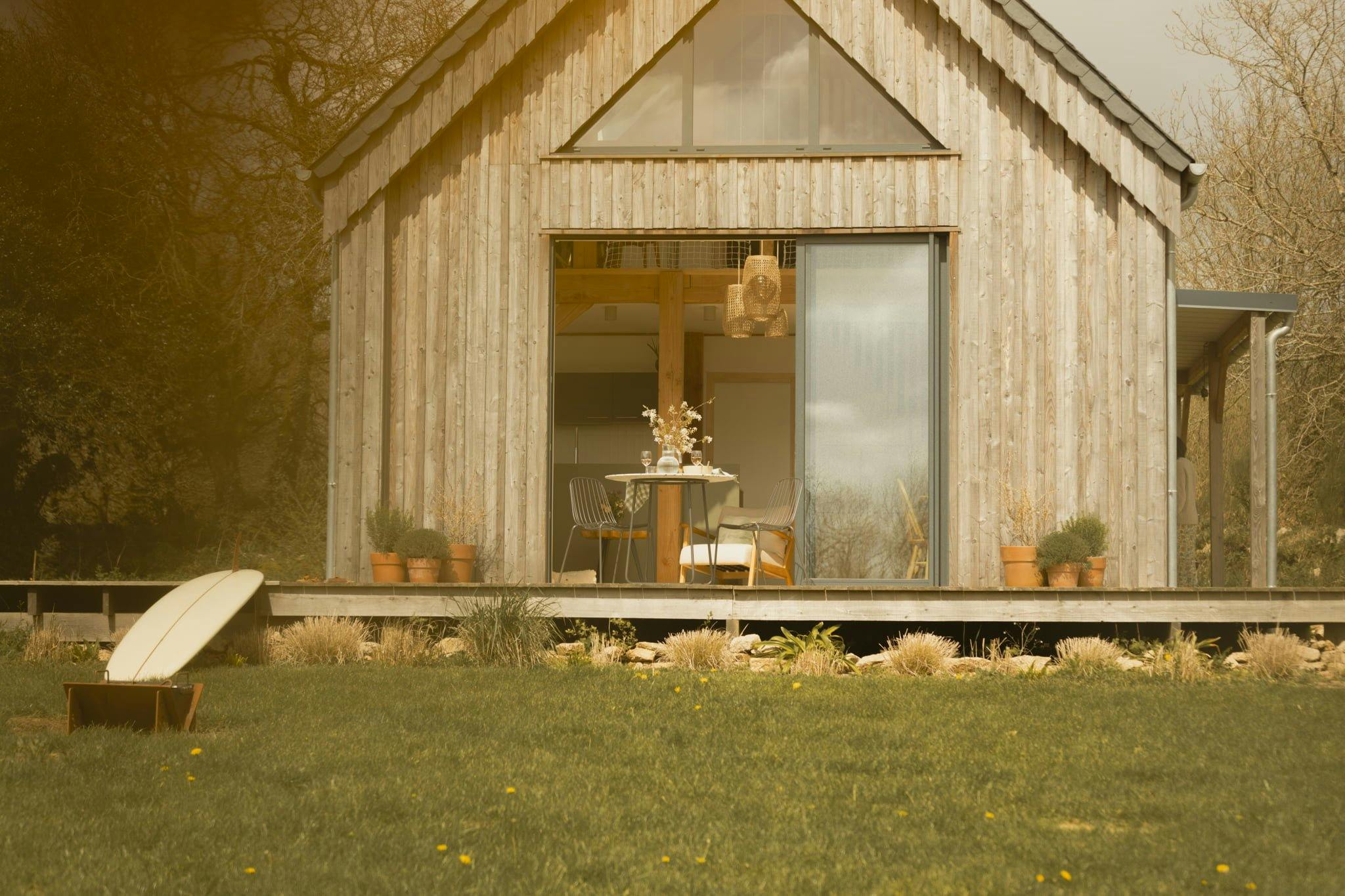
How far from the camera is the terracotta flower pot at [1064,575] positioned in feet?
28.7

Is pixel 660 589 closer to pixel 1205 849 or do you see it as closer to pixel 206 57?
pixel 1205 849

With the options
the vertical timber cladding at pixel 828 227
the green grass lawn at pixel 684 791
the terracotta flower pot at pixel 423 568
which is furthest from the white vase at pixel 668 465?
the green grass lawn at pixel 684 791

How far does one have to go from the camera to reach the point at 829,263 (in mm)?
9500

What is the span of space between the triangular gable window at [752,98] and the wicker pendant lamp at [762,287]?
8.31ft

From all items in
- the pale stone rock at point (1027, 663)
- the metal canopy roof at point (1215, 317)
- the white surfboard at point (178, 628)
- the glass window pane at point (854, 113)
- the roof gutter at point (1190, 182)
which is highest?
the glass window pane at point (854, 113)

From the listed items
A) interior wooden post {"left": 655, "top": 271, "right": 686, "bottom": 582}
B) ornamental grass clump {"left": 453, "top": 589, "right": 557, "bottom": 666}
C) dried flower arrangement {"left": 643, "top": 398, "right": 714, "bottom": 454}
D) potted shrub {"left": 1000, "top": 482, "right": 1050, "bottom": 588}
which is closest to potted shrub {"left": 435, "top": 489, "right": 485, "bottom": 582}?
ornamental grass clump {"left": 453, "top": 589, "right": 557, "bottom": 666}

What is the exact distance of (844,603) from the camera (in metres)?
8.43

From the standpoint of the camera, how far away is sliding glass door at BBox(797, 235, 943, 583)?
9.27 meters

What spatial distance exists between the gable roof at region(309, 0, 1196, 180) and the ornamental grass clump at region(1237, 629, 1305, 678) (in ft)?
9.87

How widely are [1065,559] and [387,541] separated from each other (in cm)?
410

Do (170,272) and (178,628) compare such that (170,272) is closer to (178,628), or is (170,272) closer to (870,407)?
(870,407)

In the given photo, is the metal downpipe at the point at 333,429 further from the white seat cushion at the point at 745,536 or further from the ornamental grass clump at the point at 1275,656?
the ornamental grass clump at the point at 1275,656

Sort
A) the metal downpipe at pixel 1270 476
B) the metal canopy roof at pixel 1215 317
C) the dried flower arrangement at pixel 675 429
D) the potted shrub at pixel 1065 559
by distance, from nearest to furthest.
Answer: the potted shrub at pixel 1065 559 → the metal downpipe at pixel 1270 476 → the metal canopy roof at pixel 1215 317 → the dried flower arrangement at pixel 675 429

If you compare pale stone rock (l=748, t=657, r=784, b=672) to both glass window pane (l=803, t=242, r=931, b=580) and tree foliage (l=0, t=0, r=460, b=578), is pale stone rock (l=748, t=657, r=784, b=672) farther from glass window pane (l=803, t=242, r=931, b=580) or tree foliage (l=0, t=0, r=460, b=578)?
tree foliage (l=0, t=0, r=460, b=578)
